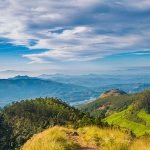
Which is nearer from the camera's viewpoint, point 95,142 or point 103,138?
point 103,138

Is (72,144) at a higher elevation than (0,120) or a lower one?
higher

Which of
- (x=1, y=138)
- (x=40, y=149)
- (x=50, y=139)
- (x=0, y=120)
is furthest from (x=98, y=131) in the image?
(x=0, y=120)

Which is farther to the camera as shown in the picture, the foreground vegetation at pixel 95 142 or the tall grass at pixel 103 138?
the tall grass at pixel 103 138

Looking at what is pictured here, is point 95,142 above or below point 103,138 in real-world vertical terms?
below

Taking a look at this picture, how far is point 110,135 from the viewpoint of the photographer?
79.9 feet

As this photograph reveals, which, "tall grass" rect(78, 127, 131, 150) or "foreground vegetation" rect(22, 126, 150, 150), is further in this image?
"tall grass" rect(78, 127, 131, 150)

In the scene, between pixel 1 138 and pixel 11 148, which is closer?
pixel 11 148

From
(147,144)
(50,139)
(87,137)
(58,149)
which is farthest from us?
(87,137)

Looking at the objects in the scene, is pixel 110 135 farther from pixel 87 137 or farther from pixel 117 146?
pixel 117 146

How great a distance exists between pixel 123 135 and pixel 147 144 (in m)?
4.92

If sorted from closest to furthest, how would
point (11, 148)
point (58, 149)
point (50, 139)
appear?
point (58, 149), point (50, 139), point (11, 148)

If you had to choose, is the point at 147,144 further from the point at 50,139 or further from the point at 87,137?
the point at 87,137

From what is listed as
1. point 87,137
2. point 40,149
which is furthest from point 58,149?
point 87,137

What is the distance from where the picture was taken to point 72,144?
22609 mm
